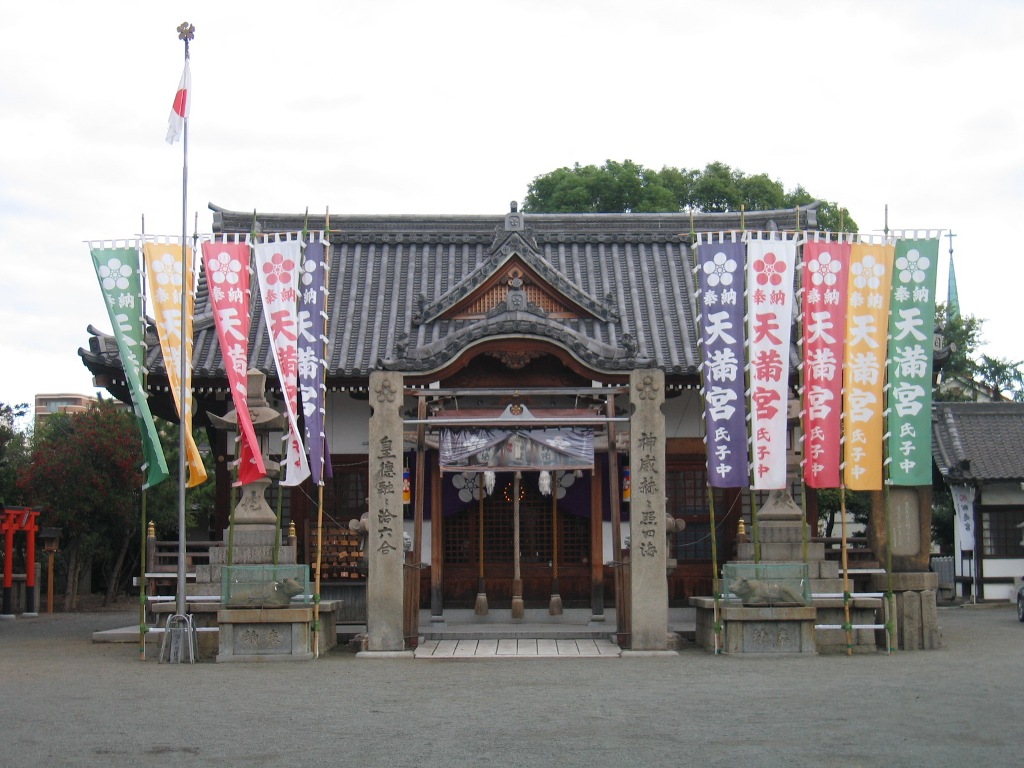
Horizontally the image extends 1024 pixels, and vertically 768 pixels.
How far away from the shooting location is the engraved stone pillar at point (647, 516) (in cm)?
1716

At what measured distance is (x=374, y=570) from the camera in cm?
1723

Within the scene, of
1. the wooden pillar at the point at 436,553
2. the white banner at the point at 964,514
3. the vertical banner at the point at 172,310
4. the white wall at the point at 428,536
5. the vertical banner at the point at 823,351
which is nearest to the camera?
the vertical banner at the point at 823,351

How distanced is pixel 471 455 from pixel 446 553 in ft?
14.5

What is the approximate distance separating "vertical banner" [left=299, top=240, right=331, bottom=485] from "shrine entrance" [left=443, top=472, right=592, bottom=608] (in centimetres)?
541

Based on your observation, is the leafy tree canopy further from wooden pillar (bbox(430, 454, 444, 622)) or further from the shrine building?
wooden pillar (bbox(430, 454, 444, 622))

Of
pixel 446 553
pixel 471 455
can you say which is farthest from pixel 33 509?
pixel 471 455

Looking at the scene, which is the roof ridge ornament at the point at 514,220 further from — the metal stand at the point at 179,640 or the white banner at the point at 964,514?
the white banner at the point at 964,514

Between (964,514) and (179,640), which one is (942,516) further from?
(179,640)

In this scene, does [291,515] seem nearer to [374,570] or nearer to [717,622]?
[374,570]

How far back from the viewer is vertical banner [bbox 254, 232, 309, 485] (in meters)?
17.5

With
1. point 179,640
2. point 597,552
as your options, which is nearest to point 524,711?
point 179,640

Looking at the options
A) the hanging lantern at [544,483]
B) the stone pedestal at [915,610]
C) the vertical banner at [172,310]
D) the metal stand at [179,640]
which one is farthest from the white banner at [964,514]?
the metal stand at [179,640]

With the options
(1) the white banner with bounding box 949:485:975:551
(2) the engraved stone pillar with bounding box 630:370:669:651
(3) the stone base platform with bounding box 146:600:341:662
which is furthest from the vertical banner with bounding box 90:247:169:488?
(1) the white banner with bounding box 949:485:975:551

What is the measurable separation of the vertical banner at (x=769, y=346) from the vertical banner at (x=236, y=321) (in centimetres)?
752
